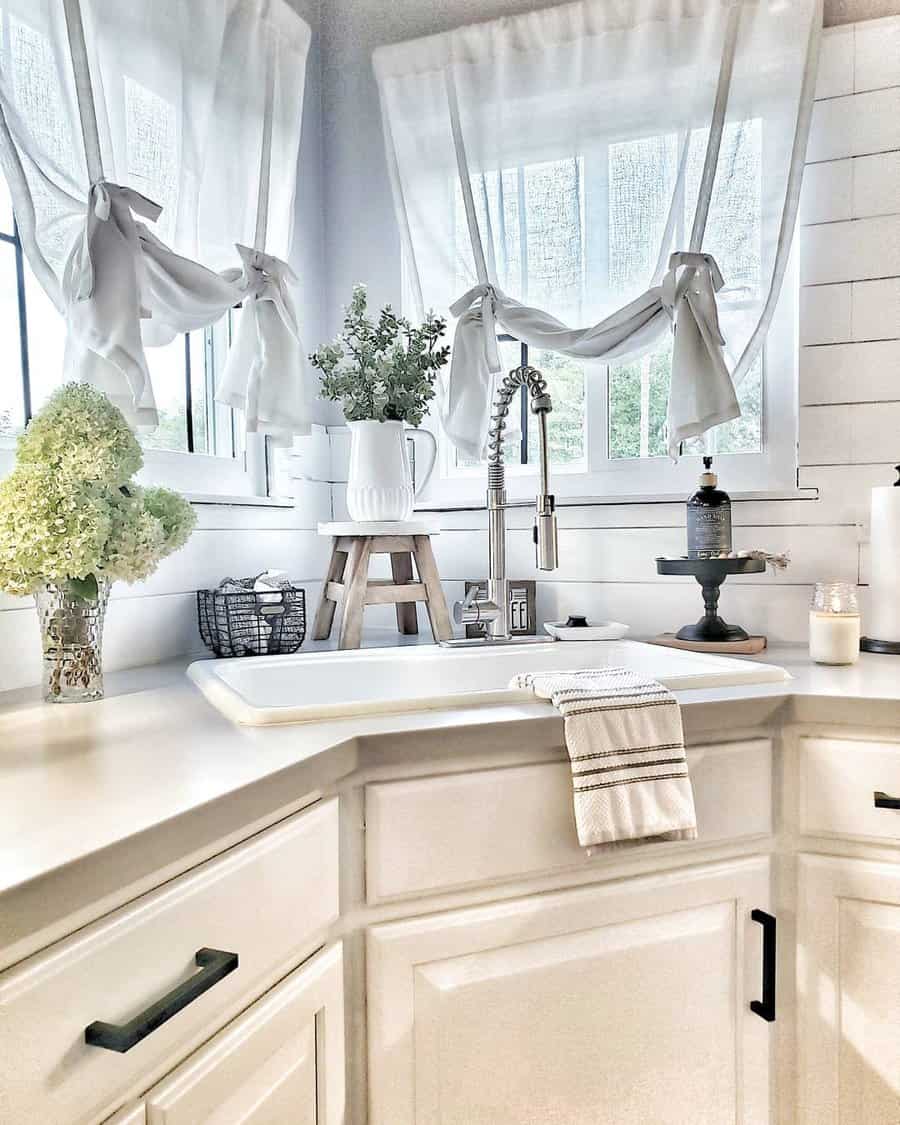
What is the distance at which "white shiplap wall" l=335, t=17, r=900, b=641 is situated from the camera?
174cm

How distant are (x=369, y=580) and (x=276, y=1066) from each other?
106cm

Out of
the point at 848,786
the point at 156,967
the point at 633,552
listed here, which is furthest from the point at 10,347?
the point at 848,786

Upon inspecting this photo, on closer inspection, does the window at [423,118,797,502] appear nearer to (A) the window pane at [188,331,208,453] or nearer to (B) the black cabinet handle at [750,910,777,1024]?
(A) the window pane at [188,331,208,453]

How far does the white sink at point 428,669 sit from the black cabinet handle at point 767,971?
0.32 metres

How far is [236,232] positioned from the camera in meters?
1.71

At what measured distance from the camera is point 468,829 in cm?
107

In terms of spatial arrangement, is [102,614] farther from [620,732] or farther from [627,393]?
[627,393]

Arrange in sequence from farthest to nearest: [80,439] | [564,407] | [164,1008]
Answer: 1. [564,407]
2. [80,439]
3. [164,1008]

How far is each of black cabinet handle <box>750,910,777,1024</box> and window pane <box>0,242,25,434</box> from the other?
51.4 inches

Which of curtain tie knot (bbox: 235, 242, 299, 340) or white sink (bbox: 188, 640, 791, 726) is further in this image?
curtain tie knot (bbox: 235, 242, 299, 340)

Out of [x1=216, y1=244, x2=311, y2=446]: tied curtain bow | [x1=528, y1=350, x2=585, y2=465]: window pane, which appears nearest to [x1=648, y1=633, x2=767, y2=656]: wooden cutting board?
[x1=528, y1=350, x2=585, y2=465]: window pane

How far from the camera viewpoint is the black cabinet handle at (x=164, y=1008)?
654 millimetres

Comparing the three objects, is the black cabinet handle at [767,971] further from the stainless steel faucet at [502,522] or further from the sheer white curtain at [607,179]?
the sheer white curtain at [607,179]

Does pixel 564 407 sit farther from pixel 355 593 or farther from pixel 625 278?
pixel 355 593
